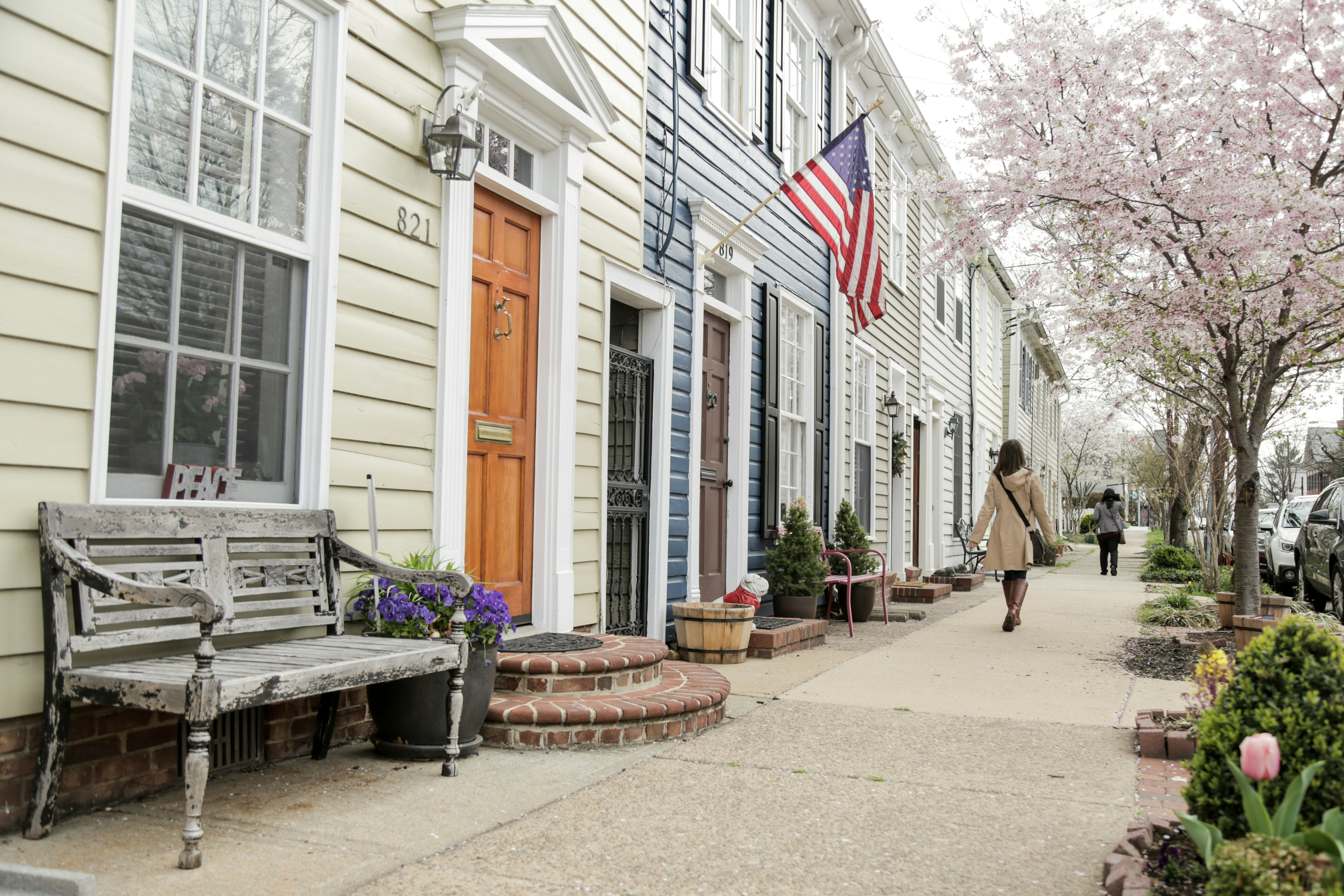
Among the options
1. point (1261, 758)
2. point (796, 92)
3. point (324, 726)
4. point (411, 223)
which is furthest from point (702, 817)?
point (796, 92)

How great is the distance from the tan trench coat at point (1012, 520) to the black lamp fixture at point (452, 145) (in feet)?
20.6

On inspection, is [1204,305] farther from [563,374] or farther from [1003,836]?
[1003,836]

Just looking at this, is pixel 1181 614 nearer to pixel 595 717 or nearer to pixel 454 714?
pixel 595 717

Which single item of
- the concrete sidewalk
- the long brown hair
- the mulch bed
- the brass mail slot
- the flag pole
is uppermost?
the flag pole

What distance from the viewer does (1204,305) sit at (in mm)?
7820

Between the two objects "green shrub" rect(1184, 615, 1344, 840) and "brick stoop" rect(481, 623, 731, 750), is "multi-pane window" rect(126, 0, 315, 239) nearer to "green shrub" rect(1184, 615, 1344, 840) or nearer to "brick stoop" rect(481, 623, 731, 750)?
"brick stoop" rect(481, 623, 731, 750)

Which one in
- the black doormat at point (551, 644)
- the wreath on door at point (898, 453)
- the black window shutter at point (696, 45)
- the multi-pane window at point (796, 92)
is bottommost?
the black doormat at point (551, 644)

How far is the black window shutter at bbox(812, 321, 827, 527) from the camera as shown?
1073cm

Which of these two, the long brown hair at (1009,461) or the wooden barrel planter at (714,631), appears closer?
the wooden barrel planter at (714,631)

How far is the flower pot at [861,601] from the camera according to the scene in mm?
10422

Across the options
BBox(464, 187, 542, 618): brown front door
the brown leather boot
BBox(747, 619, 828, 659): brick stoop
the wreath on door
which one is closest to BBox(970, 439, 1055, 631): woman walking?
the brown leather boot

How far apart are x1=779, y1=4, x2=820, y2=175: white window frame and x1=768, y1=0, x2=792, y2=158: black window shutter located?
0.11m

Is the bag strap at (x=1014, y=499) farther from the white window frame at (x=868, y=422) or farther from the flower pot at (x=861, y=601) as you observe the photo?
the white window frame at (x=868, y=422)

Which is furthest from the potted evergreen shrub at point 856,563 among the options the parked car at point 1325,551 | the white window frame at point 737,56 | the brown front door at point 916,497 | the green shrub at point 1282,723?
the green shrub at point 1282,723
